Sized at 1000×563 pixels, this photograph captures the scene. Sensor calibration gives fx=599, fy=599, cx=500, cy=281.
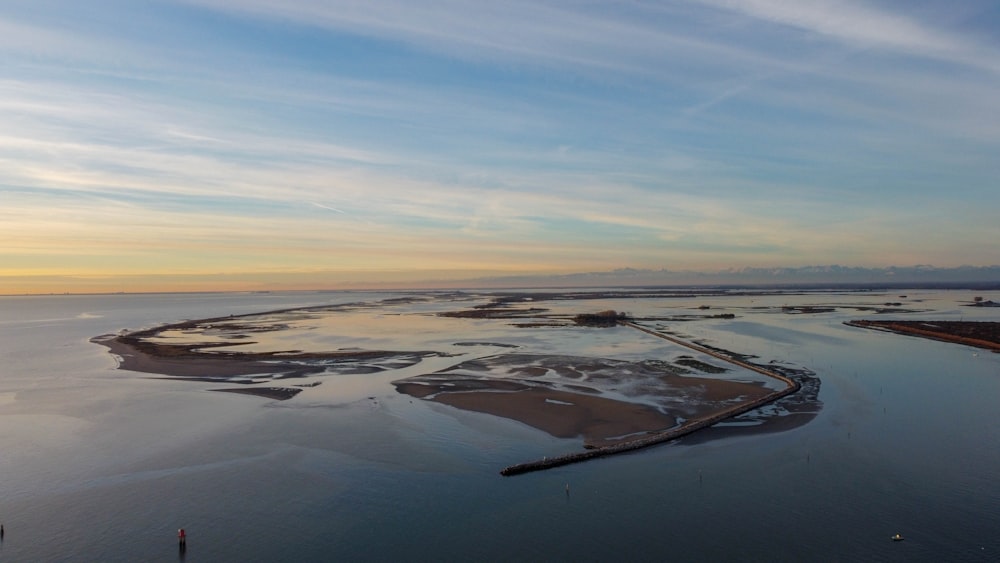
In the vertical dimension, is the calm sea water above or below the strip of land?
below

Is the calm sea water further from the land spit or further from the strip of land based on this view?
the strip of land

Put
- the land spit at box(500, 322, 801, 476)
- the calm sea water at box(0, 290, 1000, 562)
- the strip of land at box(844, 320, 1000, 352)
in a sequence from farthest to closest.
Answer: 1. the strip of land at box(844, 320, 1000, 352)
2. the land spit at box(500, 322, 801, 476)
3. the calm sea water at box(0, 290, 1000, 562)

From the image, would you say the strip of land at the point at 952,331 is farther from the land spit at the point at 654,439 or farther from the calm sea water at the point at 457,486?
the land spit at the point at 654,439

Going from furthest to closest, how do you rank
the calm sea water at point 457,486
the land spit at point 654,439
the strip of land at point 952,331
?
the strip of land at point 952,331
the land spit at point 654,439
the calm sea water at point 457,486

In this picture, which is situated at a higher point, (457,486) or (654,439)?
(654,439)

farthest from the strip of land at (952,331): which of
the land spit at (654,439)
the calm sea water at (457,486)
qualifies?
the land spit at (654,439)

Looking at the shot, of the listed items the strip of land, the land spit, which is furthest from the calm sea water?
the strip of land

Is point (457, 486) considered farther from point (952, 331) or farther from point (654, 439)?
point (952, 331)

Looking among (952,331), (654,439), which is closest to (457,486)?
(654,439)
